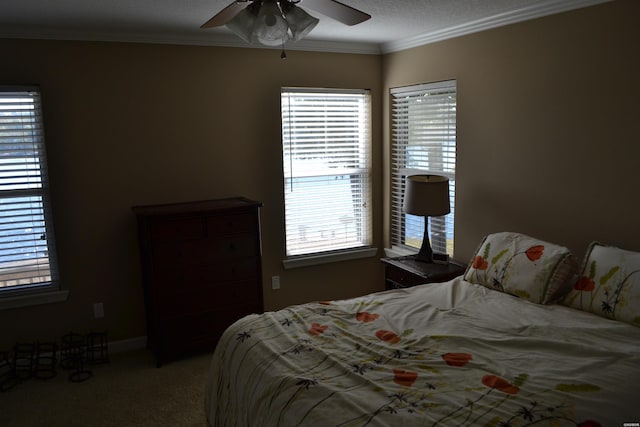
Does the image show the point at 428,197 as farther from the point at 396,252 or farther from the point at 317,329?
the point at 317,329

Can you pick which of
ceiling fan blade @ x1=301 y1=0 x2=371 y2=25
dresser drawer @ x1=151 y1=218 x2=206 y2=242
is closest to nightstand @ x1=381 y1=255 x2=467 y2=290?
dresser drawer @ x1=151 y1=218 x2=206 y2=242

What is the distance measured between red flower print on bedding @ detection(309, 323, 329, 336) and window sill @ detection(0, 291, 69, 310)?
2.21 meters

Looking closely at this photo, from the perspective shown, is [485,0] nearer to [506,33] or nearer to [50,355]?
[506,33]

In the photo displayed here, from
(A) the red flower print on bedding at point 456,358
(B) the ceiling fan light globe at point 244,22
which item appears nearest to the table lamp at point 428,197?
(A) the red flower print on bedding at point 456,358

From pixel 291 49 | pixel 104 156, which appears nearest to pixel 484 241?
pixel 291 49

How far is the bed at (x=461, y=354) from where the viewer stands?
1683 mm

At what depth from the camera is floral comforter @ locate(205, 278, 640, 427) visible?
5.47 ft

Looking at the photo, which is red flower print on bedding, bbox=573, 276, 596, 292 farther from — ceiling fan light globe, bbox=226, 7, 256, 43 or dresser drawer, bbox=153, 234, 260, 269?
dresser drawer, bbox=153, 234, 260, 269

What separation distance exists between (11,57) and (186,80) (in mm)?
1182

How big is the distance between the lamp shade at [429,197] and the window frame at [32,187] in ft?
8.82

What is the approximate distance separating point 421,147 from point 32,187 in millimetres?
3049

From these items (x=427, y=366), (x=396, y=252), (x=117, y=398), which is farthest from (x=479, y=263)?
(x=117, y=398)

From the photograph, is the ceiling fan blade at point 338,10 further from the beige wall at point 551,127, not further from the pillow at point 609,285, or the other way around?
the pillow at point 609,285

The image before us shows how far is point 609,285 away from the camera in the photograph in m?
2.42
